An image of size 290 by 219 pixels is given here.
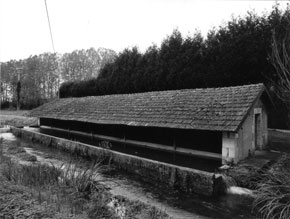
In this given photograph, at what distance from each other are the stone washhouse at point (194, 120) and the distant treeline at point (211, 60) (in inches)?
90.4

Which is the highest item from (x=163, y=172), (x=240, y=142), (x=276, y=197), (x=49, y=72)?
(x=49, y=72)

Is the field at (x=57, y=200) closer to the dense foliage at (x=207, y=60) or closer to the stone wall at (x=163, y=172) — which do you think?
the stone wall at (x=163, y=172)

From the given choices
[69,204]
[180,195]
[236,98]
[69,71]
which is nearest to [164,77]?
[236,98]

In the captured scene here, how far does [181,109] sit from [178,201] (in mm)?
4881

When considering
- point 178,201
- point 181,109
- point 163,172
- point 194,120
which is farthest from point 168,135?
point 178,201

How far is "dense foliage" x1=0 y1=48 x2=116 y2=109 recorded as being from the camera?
3897 cm

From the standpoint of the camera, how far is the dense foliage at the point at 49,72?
39.0m

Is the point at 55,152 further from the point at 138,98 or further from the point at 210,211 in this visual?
the point at 210,211

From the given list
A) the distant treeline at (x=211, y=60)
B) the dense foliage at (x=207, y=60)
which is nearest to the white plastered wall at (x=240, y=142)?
the distant treeline at (x=211, y=60)

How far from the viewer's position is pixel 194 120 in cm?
895

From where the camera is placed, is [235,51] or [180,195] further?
[235,51]

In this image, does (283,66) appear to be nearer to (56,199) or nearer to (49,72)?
(56,199)

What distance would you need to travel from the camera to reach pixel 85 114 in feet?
46.6

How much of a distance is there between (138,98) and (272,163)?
7.69m
